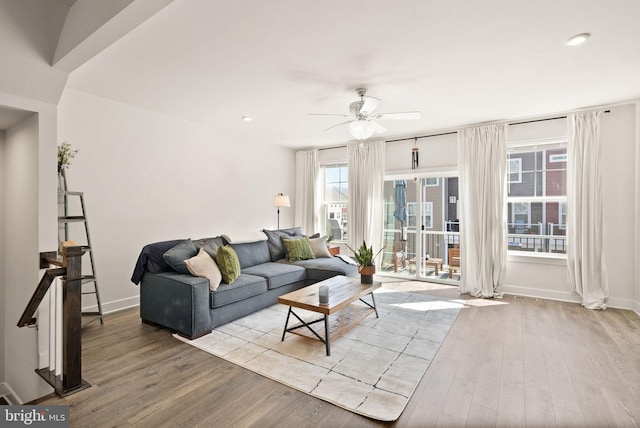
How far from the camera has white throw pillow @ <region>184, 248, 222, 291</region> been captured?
132 inches

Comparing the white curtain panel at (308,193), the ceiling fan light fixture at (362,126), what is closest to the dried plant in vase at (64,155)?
the ceiling fan light fixture at (362,126)

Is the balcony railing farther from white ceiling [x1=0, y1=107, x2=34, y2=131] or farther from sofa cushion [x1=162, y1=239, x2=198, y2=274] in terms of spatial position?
white ceiling [x1=0, y1=107, x2=34, y2=131]

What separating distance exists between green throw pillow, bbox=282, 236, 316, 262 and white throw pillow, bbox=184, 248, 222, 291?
1.66m

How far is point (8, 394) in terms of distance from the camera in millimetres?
2949

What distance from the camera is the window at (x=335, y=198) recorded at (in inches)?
263

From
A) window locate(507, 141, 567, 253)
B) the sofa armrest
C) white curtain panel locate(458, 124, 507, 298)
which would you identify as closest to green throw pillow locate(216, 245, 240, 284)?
the sofa armrest

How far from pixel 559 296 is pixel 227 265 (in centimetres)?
468

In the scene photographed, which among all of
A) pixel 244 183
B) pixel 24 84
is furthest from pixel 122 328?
pixel 244 183

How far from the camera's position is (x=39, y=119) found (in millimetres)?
2479

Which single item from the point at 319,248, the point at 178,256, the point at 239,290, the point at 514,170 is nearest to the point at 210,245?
the point at 178,256

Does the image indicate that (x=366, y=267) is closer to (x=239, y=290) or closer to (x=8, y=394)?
(x=239, y=290)

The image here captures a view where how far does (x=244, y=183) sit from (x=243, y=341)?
11.0 ft

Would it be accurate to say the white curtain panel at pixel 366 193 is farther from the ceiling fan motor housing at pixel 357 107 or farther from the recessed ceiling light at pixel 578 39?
the recessed ceiling light at pixel 578 39

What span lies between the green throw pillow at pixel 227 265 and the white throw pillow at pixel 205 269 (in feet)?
0.27
